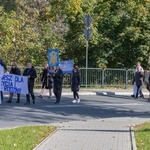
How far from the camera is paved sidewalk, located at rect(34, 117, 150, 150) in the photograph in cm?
986

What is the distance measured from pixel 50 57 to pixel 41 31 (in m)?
9.59

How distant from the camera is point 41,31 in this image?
35.5 meters

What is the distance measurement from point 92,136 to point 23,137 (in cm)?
168

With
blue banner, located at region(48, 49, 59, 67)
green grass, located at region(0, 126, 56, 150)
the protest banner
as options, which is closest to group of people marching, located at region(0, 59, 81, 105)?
the protest banner

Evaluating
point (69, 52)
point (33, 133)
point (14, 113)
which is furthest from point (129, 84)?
point (33, 133)

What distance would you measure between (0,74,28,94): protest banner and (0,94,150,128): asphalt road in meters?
0.56

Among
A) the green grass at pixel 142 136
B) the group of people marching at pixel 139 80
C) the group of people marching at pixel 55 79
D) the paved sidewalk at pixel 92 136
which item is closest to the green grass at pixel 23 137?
the paved sidewalk at pixel 92 136

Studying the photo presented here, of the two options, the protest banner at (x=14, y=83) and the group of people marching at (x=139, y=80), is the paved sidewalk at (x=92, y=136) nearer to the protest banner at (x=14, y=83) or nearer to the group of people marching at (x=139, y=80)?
the protest banner at (x=14, y=83)

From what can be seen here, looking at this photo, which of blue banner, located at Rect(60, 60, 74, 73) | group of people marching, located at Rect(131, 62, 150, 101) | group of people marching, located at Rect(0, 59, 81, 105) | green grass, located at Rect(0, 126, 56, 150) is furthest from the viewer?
blue banner, located at Rect(60, 60, 74, 73)

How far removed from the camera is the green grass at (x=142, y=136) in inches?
390

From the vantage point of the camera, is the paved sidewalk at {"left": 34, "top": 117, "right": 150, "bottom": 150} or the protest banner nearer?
the paved sidewalk at {"left": 34, "top": 117, "right": 150, "bottom": 150}

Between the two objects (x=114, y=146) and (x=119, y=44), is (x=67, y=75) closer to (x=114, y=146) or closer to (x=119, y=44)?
(x=119, y=44)

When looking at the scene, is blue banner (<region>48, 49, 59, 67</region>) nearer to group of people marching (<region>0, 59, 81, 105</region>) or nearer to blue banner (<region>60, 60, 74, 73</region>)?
blue banner (<region>60, 60, 74, 73</region>)

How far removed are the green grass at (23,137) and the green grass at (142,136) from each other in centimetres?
217
